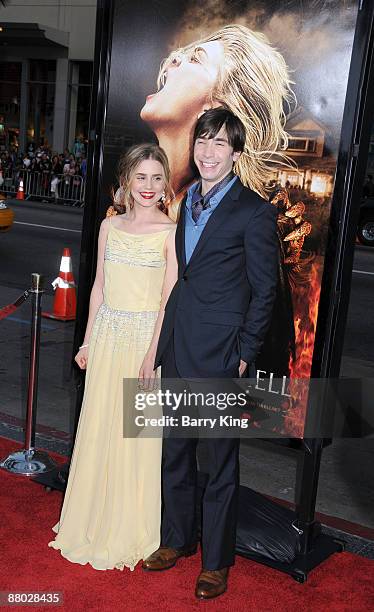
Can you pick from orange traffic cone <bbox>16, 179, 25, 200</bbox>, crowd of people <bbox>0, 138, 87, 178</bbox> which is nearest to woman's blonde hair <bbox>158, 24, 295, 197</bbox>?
orange traffic cone <bbox>16, 179, 25, 200</bbox>

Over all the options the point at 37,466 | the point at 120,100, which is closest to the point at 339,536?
the point at 37,466

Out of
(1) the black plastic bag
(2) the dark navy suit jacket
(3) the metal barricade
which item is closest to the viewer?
(2) the dark navy suit jacket

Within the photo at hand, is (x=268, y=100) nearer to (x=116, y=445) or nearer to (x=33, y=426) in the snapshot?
(x=116, y=445)

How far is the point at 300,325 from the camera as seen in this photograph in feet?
13.4

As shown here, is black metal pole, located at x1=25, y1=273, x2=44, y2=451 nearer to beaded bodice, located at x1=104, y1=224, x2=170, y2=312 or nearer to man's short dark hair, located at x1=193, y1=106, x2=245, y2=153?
beaded bodice, located at x1=104, y1=224, x2=170, y2=312

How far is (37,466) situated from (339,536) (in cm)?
193

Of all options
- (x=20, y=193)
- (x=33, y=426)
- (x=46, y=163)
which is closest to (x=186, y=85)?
(x=33, y=426)

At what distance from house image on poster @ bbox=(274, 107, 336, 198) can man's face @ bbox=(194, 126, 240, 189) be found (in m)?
0.56

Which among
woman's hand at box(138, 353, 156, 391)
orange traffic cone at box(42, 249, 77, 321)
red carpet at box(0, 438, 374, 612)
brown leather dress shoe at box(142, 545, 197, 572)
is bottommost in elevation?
red carpet at box(0, 438, 374, 612)

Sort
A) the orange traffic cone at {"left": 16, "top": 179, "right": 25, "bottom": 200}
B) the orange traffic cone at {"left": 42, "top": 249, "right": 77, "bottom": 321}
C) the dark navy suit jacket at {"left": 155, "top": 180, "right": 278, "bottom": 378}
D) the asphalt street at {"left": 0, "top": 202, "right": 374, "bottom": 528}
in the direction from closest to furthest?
the dark navy suit jacket at {"left": 155, "top": 180, "right": 278, "bottom": 378} → the asphalt street at {"left": 0, "top": 202, "right": 374, "bottom": 528} → the orange traffic cone at {"left": 42, "top": 249, "right": 77, "bottom": 321} → the orange traffic cone at {"left": 16, "top": 179, "right": 25, "bottom": 200}

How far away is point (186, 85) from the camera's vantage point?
163 inches

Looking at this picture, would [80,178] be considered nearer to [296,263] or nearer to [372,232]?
[372,232]

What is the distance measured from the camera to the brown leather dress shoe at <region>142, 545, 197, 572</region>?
3789mm

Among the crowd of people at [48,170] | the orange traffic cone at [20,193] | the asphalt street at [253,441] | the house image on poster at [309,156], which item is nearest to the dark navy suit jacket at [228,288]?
the house image on poster at [309,156]
